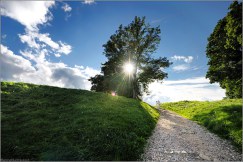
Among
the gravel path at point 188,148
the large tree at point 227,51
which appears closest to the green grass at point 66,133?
the gravel path at point 188,148

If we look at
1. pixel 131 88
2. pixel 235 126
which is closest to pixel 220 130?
pixel 235 126

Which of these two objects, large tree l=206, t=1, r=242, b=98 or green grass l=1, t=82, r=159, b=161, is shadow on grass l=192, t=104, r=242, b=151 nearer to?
green grass l=1, t=82, r=159, b=161

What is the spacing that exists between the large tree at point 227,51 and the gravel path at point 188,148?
9.81 m

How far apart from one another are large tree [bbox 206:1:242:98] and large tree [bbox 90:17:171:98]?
14.0 meters

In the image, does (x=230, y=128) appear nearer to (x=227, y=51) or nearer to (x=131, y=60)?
(x=227, y=51)

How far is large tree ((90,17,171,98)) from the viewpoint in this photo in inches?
1559

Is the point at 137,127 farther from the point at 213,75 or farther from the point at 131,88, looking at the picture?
the point at 131,88

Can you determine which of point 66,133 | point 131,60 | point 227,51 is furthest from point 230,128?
point 131,60

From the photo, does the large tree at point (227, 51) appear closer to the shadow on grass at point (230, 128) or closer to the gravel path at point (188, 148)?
the shadow on grass at point (230, 128)

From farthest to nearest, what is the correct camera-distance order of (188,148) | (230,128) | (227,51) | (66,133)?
(227,51) → (230,128) → (66,133) → (188,148)

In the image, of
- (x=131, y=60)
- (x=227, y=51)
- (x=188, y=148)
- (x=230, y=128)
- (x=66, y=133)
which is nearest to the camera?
(x=188, y=148)

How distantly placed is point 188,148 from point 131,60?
28.5m

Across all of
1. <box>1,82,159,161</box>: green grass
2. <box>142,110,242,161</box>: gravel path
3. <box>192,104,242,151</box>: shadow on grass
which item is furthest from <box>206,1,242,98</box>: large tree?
<box>1,82,159,161</box>: green grass

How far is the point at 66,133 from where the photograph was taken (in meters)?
14.0
